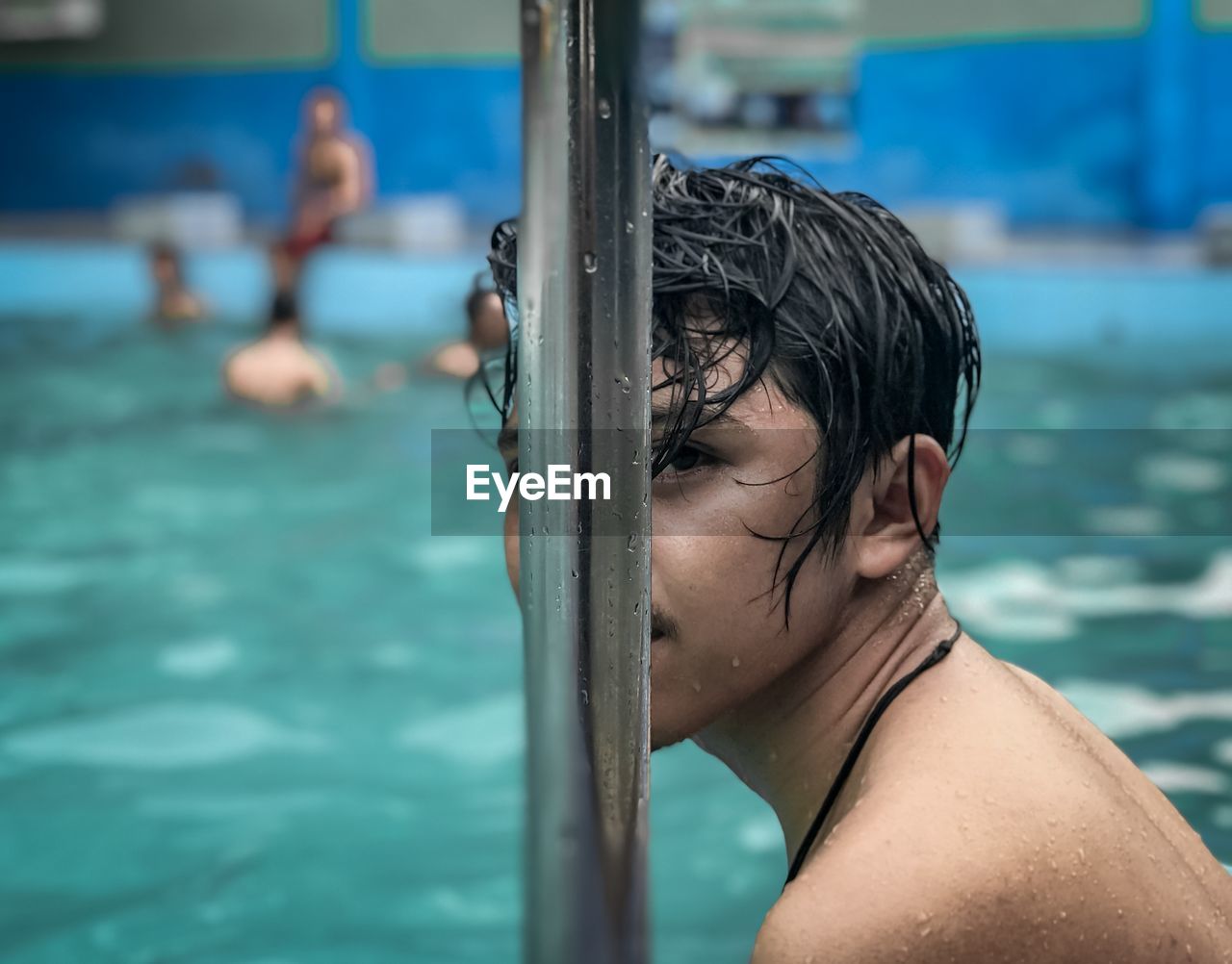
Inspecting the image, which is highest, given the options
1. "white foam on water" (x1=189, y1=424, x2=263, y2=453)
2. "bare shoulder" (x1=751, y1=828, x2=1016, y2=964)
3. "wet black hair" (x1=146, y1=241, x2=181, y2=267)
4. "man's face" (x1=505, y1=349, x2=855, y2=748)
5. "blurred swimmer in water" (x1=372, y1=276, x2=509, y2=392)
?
"wet black hair" (x1=146, y1=241, x2=181, y2=267)

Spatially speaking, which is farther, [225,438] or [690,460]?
[225,438]

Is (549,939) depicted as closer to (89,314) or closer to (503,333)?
A: (503,333)

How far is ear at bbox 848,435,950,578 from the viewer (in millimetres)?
1677

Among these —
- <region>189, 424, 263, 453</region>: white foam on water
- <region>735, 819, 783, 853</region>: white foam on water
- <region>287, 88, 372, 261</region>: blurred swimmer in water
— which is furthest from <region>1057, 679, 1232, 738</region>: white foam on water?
<region>287, 88, 372, 261</region>: blurred swimmer in water

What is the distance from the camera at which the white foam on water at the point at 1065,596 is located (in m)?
5.46

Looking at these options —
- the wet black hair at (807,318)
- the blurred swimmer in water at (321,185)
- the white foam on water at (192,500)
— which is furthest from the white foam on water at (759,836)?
the blurred swimmer in water at (321,185)

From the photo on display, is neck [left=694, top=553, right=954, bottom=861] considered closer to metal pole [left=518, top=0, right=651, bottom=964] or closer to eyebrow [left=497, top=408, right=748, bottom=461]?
eyebrow [left=497, top=408, right=748, bottom=461]

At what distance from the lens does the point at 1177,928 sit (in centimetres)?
154

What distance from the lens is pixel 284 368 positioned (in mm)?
8672

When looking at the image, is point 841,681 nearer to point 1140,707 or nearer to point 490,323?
point 490,323

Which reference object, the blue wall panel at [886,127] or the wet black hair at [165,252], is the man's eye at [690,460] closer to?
the wet black hair at [165,252]

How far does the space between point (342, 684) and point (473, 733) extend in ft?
1.95

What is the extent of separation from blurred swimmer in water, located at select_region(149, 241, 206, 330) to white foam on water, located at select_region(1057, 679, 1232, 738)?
870 centimetres

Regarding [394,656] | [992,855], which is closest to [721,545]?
[992,855]
